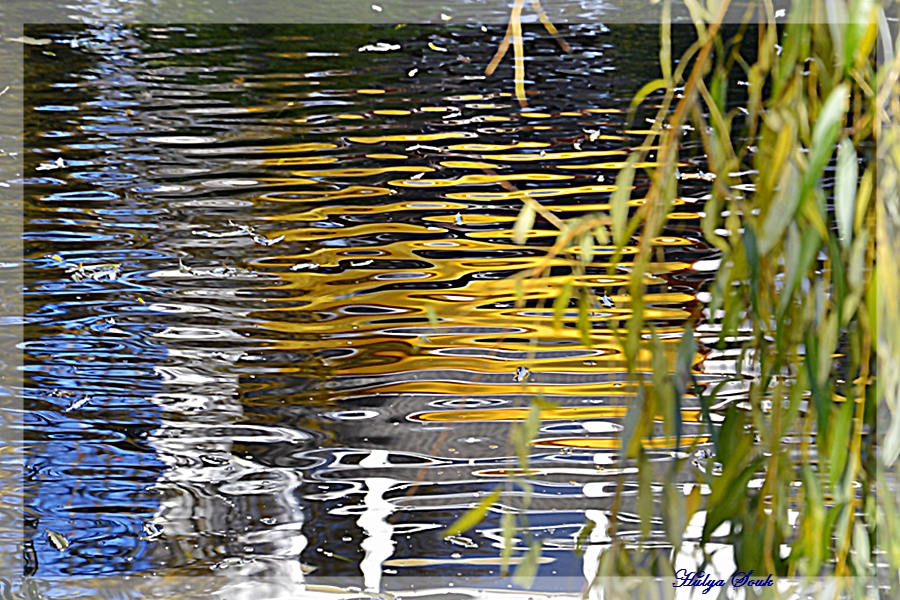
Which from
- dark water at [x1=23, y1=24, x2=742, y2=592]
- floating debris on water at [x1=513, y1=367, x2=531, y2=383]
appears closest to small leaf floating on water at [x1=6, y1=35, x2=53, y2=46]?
dark water at [x1=23, y1=24, x2=742, y2=592]

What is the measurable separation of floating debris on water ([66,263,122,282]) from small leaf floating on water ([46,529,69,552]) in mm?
394

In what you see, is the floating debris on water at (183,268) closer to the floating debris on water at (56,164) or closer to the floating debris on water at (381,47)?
the floating debris on water at (56,164)

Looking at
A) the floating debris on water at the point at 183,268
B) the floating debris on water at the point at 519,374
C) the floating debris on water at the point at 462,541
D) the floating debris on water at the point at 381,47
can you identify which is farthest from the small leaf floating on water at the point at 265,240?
the floating debris on water at the point at 462,541

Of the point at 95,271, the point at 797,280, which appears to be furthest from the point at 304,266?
the point at 797,280

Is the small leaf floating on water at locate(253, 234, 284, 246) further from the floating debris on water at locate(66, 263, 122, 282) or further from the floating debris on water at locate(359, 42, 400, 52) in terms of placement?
the floating debris on water at locate(359, 42, 400, 52)

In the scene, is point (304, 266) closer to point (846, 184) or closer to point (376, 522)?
point (376, 522)

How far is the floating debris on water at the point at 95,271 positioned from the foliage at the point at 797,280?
73cm

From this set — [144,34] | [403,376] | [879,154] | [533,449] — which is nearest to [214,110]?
[144,34]

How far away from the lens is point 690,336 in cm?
52

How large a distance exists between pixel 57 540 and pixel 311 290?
55 centimetres

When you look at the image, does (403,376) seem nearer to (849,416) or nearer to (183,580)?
(183,580)

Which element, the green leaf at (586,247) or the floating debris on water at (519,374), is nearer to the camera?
the green leaf at (586,247)

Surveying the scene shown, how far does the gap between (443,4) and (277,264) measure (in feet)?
1.53

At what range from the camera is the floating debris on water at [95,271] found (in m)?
0.97
